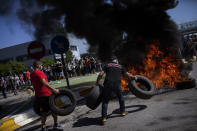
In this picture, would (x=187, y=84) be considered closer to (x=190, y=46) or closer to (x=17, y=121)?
(x=17, y=121)

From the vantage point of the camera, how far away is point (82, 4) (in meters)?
9.63

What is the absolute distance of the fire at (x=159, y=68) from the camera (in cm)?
760

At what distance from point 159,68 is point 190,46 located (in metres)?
10.3

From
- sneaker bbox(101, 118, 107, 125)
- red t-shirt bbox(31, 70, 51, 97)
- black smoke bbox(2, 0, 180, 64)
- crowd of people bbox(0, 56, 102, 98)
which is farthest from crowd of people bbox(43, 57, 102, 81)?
sneaker bbox(101, 118, 107, 125)

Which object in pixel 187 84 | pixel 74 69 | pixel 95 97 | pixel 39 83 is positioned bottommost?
pixel 187 84

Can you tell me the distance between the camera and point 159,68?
8078 mm

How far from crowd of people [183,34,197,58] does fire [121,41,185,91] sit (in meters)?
8.89

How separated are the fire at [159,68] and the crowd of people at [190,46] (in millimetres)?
8895

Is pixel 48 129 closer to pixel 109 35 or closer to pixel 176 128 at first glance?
pixel 176 128

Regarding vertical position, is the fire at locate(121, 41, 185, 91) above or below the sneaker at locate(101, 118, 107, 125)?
above

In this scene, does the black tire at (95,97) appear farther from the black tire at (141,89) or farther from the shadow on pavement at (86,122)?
the black tire at (141,89)

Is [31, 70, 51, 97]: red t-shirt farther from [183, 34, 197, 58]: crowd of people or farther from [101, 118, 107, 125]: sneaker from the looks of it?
[183, 34, 197, 58]: crowd of people

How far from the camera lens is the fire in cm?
760

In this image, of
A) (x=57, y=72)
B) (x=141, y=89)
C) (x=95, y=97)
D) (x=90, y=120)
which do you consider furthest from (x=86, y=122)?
(x=57, y=72)
